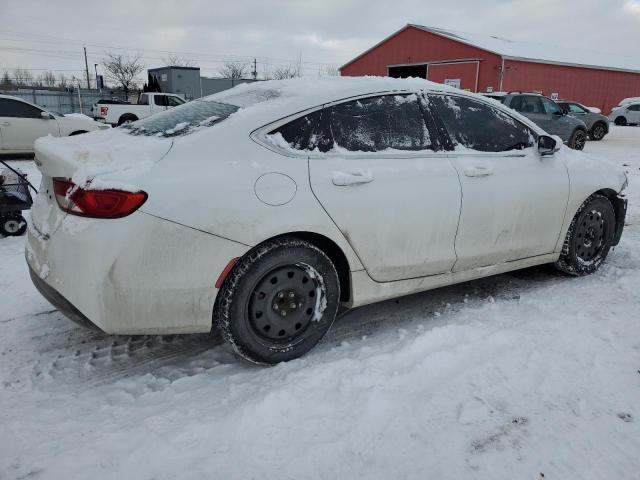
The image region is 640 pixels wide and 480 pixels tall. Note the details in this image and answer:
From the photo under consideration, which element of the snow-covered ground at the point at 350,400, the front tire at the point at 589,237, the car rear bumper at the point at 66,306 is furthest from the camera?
the front tire at the point at 589,237

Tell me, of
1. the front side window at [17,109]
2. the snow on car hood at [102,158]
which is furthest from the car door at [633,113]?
the snow on car hood at [102,158]

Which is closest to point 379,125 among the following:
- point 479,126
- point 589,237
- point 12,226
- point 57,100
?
point 479,126

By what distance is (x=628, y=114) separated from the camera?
26.3m

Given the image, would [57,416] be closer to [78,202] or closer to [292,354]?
[78,202]

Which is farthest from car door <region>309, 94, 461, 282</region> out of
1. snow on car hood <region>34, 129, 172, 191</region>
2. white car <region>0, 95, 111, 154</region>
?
white car <region>0, 95, 111, 154</region>

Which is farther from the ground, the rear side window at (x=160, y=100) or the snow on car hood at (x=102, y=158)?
the rear side window at (x=160, y=100)

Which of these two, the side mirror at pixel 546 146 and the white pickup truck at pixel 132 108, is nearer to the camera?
the side mirror at pixel 546 146

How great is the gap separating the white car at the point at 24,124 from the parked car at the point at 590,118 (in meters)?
16.1

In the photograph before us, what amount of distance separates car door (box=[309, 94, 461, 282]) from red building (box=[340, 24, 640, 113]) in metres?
24.0

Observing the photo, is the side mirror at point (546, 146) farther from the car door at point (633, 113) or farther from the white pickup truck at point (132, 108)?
the car door at point (633, 113)

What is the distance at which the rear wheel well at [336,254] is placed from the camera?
2844 mm

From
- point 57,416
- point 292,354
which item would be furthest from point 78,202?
point 292,354

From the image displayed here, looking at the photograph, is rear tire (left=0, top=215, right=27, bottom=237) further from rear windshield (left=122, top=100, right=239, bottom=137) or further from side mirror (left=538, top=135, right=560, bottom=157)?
side mirror (left=538, top=135, right=560, bottom=157)

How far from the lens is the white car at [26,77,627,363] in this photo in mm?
2410
